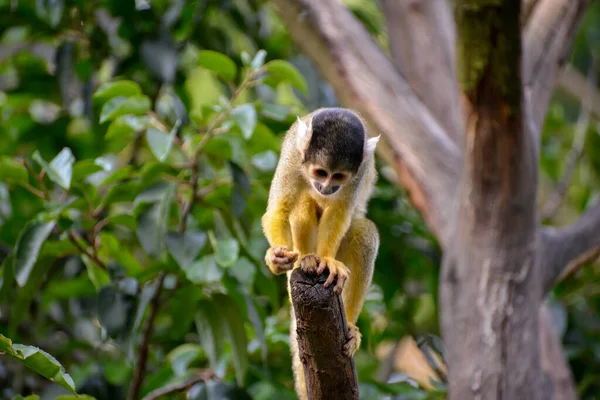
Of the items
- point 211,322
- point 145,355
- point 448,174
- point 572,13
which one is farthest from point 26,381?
point 572,13

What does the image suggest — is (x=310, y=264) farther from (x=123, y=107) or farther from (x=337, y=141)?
(x=123, y=107)

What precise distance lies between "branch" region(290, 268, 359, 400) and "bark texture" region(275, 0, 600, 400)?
907mm

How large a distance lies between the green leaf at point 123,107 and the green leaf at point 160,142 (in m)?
0.10

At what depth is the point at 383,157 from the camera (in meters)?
3.11

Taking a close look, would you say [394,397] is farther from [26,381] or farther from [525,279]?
[26,381]

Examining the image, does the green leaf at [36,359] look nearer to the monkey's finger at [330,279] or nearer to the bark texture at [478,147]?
the monkey's finger at [330,279]

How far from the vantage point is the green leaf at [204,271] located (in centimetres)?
221

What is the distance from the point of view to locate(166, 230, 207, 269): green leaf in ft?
7.46

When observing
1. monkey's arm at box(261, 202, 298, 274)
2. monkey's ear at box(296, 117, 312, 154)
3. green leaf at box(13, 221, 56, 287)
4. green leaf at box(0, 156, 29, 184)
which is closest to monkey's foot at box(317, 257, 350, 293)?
monkey's arm at box(261, 202, 298, 274)

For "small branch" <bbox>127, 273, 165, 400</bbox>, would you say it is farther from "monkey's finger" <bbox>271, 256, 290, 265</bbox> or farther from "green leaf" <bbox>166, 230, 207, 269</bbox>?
"monkey's finger" <bbox>271, 256, 290, 265</bbox>

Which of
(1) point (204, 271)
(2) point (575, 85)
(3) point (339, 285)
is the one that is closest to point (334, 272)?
(3) point (339, 285)

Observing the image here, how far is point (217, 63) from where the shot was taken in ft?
8.06

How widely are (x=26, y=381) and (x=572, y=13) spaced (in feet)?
8.83

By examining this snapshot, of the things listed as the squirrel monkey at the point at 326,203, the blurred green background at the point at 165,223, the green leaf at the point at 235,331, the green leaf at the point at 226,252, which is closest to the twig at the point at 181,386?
the blurred green background at the point at 165,223
